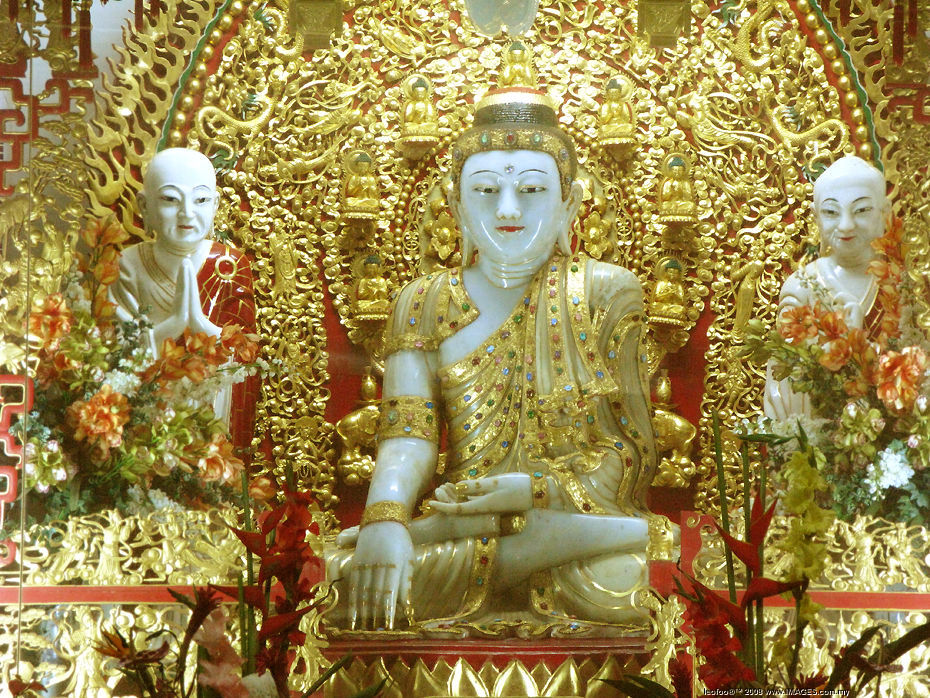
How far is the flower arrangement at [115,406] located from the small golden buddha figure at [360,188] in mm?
475

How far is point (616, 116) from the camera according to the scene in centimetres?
480

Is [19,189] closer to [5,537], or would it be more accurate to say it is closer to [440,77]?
[5,537]

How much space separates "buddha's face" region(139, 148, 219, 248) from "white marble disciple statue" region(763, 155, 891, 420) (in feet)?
5.21

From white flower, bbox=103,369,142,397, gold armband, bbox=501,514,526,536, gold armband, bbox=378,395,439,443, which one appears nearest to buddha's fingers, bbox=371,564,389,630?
gold armband, bbox=501,514,526,536

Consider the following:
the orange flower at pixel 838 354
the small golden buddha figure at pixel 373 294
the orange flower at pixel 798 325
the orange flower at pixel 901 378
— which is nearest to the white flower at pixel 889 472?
the orange flower at pixel 901 378

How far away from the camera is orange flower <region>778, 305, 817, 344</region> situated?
14.8 ft

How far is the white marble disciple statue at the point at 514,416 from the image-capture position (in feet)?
13.5

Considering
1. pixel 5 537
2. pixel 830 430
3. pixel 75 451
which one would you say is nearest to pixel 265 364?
pixel 75 451

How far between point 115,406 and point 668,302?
1.52 meters

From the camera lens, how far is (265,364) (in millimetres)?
4617

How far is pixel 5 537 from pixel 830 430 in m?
2.09

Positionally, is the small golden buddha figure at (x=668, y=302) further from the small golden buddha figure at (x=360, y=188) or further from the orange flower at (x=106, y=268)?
the orange flower at (x=106, y=268)

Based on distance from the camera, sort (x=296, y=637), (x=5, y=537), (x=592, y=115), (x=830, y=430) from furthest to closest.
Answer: (x=592, y=115), (x=830, y=430), (x=5, y=537), (x=296, y=637)

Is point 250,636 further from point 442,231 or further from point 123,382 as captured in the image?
point 442,231
